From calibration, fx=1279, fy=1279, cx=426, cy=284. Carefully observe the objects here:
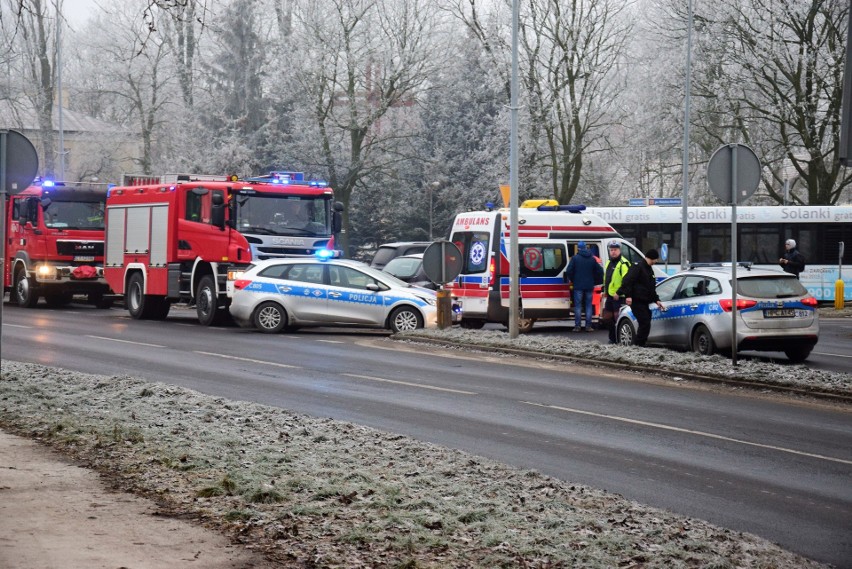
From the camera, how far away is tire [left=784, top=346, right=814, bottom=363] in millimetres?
19375

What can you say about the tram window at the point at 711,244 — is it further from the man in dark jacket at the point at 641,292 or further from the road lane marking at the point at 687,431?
the road lane marking at the point at 687,431

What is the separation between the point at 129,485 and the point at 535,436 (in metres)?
4.33

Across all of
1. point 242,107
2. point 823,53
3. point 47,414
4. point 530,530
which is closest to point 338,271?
point 47,414

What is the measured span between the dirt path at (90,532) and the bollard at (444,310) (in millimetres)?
14906

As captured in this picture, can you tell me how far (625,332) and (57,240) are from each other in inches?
689

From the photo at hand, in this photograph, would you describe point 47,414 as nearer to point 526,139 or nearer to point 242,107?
point 526,139

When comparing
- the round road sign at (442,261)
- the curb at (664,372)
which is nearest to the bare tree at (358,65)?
the round road sign at (442,261)

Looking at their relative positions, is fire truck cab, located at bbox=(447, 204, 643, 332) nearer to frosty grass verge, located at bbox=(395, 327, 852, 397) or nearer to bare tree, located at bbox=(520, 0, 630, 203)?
frosty grass verge, located at bbox=(395, 327, 852, 397)

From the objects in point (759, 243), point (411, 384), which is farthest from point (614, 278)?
point (759, 243)

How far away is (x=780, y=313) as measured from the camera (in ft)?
61.9

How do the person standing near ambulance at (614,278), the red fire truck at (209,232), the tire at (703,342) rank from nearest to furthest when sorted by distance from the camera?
1. the tire at (703,342)
2. the person standing near ambulance at (614,278)
3. the red fire truck at (209,232)

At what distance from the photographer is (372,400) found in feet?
46.4

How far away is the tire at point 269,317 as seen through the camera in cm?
2491

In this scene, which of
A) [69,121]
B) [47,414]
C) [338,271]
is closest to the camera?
[47,414]
